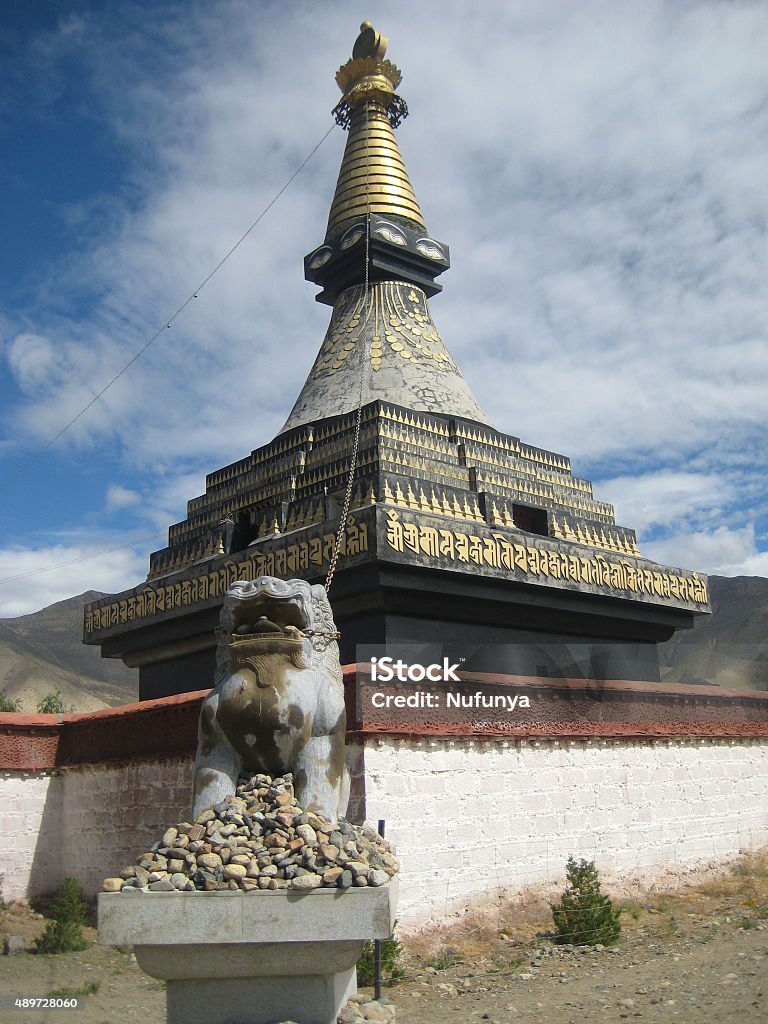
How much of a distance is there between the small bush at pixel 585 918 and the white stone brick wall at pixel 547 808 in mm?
829

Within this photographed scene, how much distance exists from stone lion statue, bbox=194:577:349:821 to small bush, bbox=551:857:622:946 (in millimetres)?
4381

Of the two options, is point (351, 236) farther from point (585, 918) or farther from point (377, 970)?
point (377, 970)

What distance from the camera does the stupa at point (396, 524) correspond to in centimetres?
1270

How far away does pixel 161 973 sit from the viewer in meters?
5.21

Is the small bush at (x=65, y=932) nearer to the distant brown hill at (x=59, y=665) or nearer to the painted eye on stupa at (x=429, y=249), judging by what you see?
the painted eye on stupa at (x=429, y=249)

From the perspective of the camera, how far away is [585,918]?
976 centimetres

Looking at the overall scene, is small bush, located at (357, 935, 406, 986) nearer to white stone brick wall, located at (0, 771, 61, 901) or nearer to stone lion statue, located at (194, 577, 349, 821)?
stone lion statue, located at (194, 577, 349, 821)

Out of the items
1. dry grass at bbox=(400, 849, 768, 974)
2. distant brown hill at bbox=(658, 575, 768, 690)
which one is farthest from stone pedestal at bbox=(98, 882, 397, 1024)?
distant brown hill at bbox=(658, 575, 768, 690)

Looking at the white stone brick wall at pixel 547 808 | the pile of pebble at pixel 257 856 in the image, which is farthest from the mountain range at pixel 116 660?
the pile of pebble at pixel 257 856

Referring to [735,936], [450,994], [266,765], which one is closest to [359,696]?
[450,994]

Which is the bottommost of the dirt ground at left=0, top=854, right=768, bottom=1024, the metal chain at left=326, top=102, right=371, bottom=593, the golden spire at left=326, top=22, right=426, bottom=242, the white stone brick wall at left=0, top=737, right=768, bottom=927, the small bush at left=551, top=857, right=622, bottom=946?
the dirt ground at left=0, top=854, right=768, bottom=1024

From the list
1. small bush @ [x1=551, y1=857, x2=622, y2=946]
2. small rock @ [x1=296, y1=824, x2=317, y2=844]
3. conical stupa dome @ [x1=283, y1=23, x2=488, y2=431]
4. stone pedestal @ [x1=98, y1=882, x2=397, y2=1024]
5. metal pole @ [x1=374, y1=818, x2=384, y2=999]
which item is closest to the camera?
stone pedestal @ [x1=98, y1=882, x2=397, y2=1024]

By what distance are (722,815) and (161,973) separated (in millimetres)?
10661

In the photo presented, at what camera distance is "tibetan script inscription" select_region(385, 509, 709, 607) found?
1232cm
